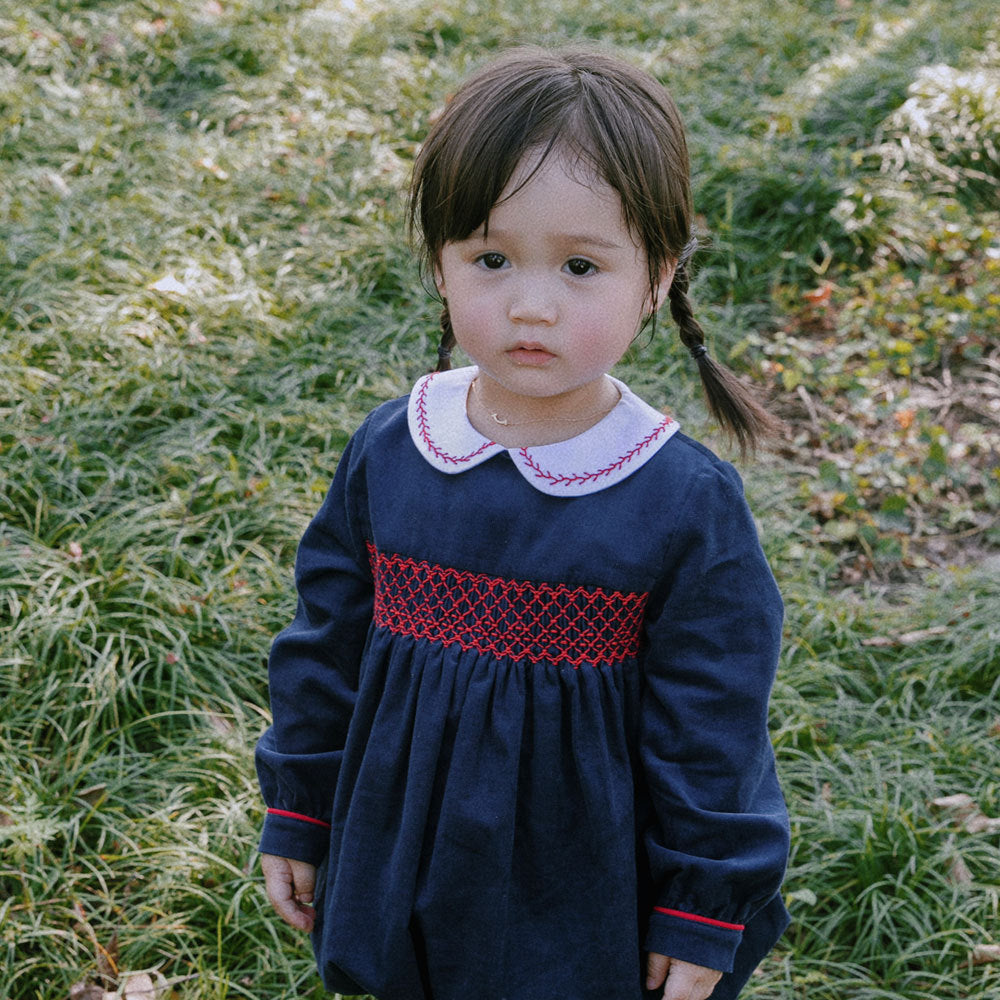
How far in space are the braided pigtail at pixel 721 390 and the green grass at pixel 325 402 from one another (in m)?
1.13

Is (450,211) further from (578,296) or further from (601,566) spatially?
(601,566)

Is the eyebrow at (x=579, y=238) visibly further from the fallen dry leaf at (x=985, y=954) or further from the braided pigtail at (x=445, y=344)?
the fallen dry leaf at (x=985, y=954)

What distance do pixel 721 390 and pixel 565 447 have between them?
0.98ft

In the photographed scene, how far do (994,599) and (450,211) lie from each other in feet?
7.09

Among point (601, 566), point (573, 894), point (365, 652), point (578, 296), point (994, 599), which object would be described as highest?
point (578, 296)

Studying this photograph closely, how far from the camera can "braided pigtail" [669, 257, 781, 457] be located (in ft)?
5.15

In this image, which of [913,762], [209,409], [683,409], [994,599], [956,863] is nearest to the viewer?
[956,863]

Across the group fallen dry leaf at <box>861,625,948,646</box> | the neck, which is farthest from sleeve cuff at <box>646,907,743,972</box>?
fallen dry leaf at <box>861,625,948,646</box>

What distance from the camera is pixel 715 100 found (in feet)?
17.4

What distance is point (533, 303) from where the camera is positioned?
1260mm

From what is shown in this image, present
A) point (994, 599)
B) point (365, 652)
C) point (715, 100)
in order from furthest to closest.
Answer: point (715, 100) → point (994, 599) → point (365, 652)

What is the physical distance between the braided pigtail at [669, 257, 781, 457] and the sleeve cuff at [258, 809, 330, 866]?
80cm

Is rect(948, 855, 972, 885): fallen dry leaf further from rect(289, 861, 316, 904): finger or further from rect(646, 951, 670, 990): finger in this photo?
rect(289, 861, 316, 904): finger

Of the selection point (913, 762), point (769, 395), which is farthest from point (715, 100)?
point (913, 762)
